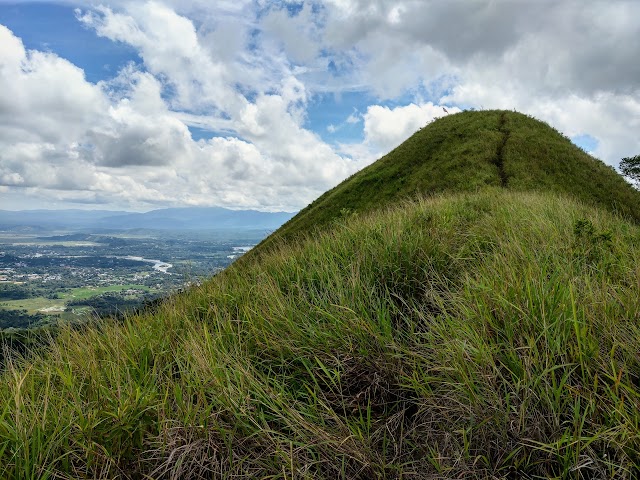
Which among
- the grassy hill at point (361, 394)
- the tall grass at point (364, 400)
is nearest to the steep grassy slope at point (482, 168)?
the grassy hill at point (361, 394)

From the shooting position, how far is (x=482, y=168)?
26.2m

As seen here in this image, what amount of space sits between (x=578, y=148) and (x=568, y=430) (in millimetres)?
36233

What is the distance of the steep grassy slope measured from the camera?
79.1 feet

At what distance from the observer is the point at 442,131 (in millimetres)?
36406

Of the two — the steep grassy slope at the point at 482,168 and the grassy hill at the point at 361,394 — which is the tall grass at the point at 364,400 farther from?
the steep grassy slope at the point at 482,168

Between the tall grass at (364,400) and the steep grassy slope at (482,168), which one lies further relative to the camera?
the steep grassy slope at (482,168)

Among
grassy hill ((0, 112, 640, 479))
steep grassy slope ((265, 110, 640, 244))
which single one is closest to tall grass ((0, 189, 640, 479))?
grassy hill ((0, 112, 640, 479))

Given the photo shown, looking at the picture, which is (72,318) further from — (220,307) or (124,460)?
(124,460)

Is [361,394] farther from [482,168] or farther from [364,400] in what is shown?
[482,168]

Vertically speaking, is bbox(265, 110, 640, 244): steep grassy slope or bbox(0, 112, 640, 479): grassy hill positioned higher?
bbox(265, 110, 640, 244): steep grassy slope

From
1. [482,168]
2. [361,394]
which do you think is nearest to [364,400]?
[361,394]

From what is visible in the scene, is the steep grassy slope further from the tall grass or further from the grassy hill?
the tall grass

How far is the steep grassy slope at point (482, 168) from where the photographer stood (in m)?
24.1

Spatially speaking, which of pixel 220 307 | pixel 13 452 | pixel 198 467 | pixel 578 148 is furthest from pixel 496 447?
pixel 578 148
